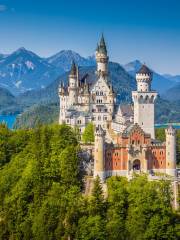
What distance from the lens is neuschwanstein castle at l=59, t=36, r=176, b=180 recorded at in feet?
251

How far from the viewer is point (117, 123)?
95.2m

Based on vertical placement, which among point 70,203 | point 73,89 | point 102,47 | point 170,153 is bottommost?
point 70,203

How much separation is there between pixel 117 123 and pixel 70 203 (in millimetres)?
27936

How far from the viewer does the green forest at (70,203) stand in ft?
220

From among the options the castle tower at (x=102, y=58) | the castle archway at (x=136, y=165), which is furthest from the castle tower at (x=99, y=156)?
the castle tower at (x=102, y=58)

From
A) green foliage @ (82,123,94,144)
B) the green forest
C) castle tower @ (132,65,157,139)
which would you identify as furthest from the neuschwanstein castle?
the green forest

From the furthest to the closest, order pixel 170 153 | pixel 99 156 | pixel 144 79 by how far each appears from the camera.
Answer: pixel 144 79 < pixel 170 153 < pixel 99 156

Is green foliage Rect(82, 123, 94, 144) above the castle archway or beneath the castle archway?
above

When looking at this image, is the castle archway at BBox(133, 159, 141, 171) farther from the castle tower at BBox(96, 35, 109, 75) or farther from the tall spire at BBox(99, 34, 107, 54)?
the tall spire at BBox(99, 34, 107, 54)

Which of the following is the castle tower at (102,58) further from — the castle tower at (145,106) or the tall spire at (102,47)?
the castle tower at (145,106)

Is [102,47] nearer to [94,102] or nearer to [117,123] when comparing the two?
[94,102]

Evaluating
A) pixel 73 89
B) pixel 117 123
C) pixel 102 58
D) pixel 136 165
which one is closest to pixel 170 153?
pixel 136 165

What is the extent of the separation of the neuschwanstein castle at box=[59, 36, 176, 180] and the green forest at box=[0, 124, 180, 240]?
3.43m

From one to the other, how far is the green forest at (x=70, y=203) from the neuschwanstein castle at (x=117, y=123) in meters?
3.43
